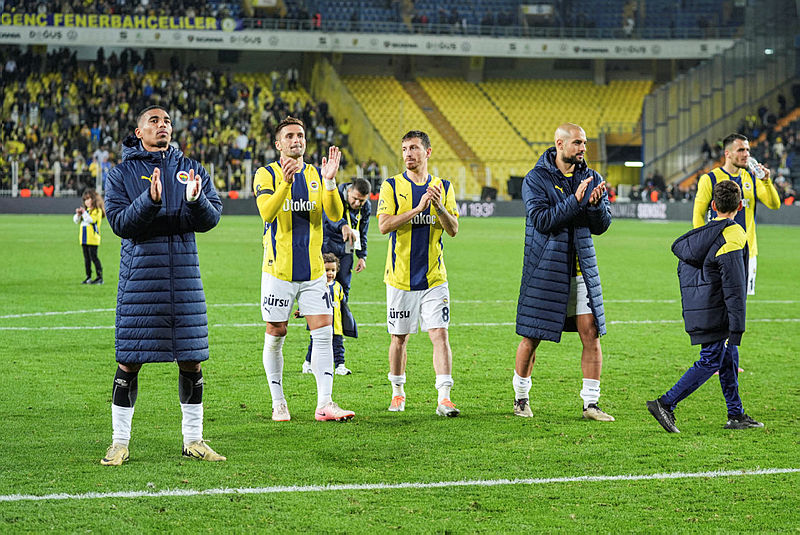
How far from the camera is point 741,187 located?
422 inches

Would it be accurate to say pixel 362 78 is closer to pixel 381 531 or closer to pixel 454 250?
pixel 454 250

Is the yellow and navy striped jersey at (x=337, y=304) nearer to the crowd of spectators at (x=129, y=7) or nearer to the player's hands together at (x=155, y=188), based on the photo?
the player's hands together at (x=155, y=188)

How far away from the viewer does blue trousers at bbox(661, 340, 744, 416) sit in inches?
286

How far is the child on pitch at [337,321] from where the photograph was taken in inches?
376

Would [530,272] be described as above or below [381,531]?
Result: above

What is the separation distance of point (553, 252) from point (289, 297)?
193 centimetres

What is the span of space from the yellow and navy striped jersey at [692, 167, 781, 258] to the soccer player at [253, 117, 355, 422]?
422cm

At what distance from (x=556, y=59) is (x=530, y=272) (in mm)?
56179

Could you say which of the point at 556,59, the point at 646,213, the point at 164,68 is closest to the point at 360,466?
the point at 646,213

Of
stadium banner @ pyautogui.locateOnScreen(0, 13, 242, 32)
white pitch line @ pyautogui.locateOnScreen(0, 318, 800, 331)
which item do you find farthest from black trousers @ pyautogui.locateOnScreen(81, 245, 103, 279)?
stadium banner @ pyautogui.locateOnScreen(0, 13, 242, 32)

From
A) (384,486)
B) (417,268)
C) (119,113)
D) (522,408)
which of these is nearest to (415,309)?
(417,268)

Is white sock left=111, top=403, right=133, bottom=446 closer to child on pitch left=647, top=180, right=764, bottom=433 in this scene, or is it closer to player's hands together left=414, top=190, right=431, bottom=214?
player's hands together left=414, top=190, right=431, bottom=214

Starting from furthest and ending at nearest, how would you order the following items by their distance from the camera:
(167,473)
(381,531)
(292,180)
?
(292,180) < (167,473) < (381,531)

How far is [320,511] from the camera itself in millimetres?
5395
